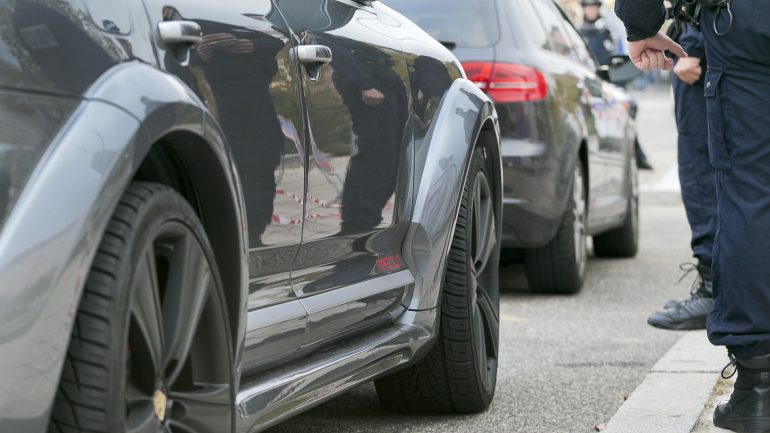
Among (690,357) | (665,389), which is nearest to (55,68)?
(665,389)

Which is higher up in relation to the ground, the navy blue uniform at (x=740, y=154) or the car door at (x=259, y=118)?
the car door at (x=259, y=118)

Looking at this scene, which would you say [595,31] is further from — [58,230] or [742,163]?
[58,230]

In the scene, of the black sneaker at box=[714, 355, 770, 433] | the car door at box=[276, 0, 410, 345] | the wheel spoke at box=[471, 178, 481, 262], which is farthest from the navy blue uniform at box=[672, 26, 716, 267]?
the car door at box=[276, 0, 410, 345]

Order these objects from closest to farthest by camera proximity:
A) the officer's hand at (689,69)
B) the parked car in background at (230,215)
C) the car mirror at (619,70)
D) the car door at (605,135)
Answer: the parked car in background at (230,215), the officer's hand at (689,69), the car door at (605,135), the car mirror at (619,70)

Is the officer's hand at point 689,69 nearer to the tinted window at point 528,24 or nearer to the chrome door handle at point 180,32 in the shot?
the tinted window at point 528,24

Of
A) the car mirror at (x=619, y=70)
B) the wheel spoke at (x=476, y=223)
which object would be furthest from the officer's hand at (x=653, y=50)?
the car mirror at (x=619, y=70)

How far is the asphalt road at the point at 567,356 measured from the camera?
462cm

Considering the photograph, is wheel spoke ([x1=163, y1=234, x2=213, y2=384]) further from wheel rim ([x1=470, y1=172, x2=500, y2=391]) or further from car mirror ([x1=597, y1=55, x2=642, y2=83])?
car mirror ([x1=597, y1=55, x2=642, y2=83])

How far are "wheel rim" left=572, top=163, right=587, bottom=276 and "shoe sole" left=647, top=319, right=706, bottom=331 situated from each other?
1.28 m

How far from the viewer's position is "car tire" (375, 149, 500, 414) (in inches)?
174

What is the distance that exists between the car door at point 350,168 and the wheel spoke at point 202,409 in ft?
2.02

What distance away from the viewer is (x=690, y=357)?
562 cm

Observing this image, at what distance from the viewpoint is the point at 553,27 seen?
27.0ft

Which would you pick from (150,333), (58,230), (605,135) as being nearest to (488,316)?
(150,333)
